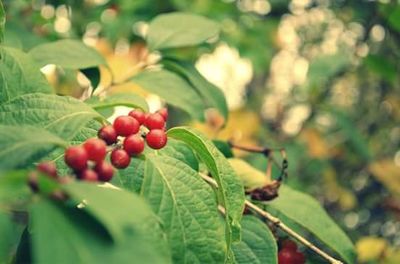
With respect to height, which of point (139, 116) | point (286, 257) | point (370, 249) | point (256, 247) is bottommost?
point (370, 249)

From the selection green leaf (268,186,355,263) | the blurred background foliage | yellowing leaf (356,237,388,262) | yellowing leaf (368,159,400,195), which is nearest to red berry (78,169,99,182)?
green leaf (268,186,355,263)

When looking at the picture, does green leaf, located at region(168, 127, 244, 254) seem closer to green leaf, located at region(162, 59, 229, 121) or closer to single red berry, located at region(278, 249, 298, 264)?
single red berry, located at region(278, 249, 298, 264)

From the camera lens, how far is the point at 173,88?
1495mm

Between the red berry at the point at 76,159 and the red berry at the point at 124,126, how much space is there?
17cm

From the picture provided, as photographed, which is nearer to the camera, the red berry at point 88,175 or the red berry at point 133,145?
the red berry at point 88,175

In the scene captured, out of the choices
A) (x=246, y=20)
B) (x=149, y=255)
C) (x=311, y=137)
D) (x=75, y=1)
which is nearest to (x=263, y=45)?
(x=246, y=20)

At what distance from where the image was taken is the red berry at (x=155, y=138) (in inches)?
35.8

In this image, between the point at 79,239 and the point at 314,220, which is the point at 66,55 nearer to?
the point at 314,220

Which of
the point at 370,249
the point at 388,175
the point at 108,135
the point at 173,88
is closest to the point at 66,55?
the point at 173,88

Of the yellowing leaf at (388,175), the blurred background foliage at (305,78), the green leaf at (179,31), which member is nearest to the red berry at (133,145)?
the green leaf at (179,31)

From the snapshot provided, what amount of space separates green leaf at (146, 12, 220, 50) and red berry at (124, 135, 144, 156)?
2.50 ft

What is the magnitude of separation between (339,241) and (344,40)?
288 cm

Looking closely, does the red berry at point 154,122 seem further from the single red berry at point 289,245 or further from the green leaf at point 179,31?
the green leaf at point 179,31

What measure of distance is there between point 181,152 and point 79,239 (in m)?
0.52
